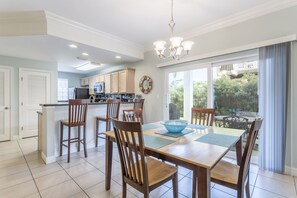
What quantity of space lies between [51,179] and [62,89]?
5.62 metres

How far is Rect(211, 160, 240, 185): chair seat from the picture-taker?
1.42 m

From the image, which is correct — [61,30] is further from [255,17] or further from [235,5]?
[255,17]

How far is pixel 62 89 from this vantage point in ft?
22.9

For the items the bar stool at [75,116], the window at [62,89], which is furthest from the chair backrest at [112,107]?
the window at [62,89]

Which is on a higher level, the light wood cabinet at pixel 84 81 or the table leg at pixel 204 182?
the light wood cabinet at pixel 84 81

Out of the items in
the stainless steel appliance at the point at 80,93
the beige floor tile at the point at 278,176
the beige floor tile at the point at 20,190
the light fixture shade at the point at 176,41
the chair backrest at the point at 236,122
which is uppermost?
the light fixture shade at the point at 176,41

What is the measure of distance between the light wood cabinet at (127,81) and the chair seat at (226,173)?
3.52 meters

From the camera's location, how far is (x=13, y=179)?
7.29 feet

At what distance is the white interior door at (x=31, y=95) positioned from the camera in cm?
446

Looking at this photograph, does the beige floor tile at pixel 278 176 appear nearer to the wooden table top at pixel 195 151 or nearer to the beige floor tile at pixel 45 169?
the wooden table top at pixel 195 151

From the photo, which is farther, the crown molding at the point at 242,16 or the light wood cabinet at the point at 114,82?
the light wood cabinet at the point at 114,82

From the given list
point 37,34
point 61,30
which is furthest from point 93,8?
point 37,34

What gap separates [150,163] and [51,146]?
2.13 meters

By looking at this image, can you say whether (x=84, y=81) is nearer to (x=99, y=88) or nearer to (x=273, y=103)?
(x=99, y=88)
